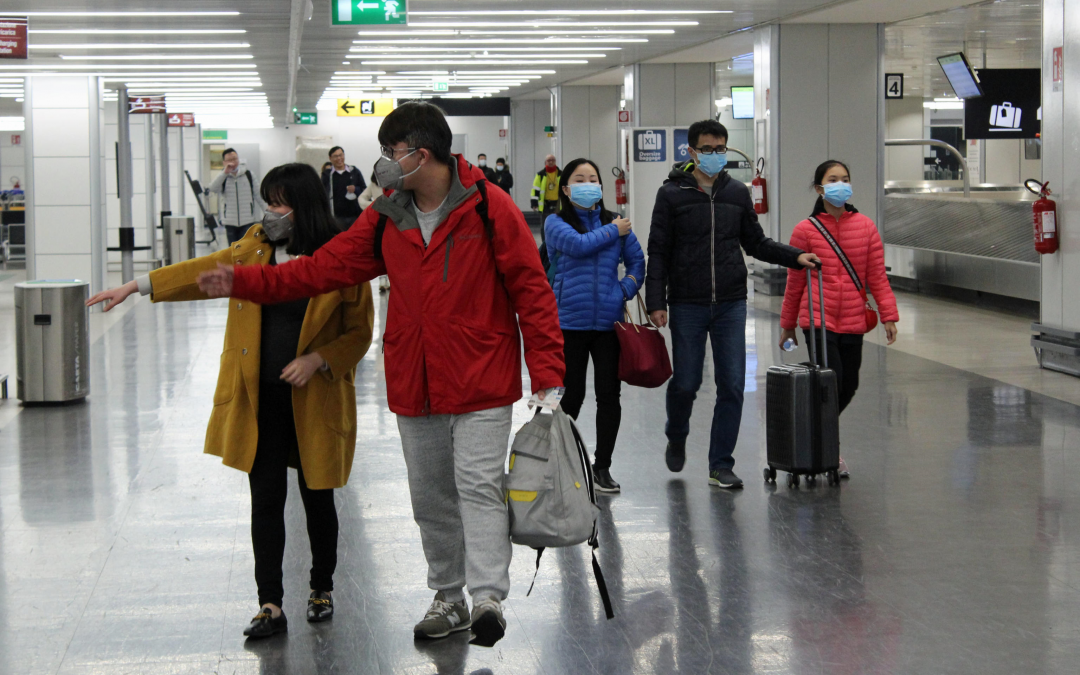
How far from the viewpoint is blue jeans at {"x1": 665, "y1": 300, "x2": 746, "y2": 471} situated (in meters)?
5.49

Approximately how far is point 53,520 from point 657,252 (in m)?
2.98

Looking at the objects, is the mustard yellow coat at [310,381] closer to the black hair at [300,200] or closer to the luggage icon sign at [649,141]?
the black hair at [300,200]

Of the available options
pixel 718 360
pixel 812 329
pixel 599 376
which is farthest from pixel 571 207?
pixel 812 329

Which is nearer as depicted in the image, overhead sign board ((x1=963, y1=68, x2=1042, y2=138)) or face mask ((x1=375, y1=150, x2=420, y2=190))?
face mask ((x1=375, y1=150, x2=420, y2=190))

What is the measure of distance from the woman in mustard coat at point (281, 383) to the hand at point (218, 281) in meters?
0.15

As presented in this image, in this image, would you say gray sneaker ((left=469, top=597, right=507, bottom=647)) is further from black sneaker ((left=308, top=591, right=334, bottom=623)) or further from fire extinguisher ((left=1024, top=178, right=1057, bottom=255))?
fire extinguisher ((left=1024, top=178, right=1057, bottom=255))

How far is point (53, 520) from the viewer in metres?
5.18

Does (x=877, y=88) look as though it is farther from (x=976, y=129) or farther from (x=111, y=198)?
(x=111, y=198)

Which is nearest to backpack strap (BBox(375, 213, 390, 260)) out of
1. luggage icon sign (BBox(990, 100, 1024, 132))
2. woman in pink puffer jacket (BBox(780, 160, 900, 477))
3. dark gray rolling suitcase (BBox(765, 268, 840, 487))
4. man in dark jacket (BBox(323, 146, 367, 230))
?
dark gray rolling suitcase (BBox(765, 268, 840, 487))

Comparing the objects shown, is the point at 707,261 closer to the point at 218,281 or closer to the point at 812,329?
the point at 812,329

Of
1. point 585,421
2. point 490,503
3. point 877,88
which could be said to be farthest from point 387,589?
point 877,88

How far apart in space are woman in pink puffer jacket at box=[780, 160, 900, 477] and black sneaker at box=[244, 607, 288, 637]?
299cm

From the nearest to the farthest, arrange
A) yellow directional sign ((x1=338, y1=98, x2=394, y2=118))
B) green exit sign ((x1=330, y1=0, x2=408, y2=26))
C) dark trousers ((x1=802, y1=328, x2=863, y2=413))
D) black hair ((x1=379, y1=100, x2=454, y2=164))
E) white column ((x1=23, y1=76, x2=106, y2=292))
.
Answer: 1. black hair ((x1=379, y1=100, x2=454, y2=164))
2. dark trousers ((x1=802, y1=328, x2=863, y2=413))
3. green exit sign ((x1=330, y1=0, x2=408, y2=26))
4. white column ((x1=23, y1=76, x2=106, y2=292))
5. yellow directional sign ((x1=338, y1=98, x2=394, y2=118))

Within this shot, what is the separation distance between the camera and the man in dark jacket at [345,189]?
15.3m
